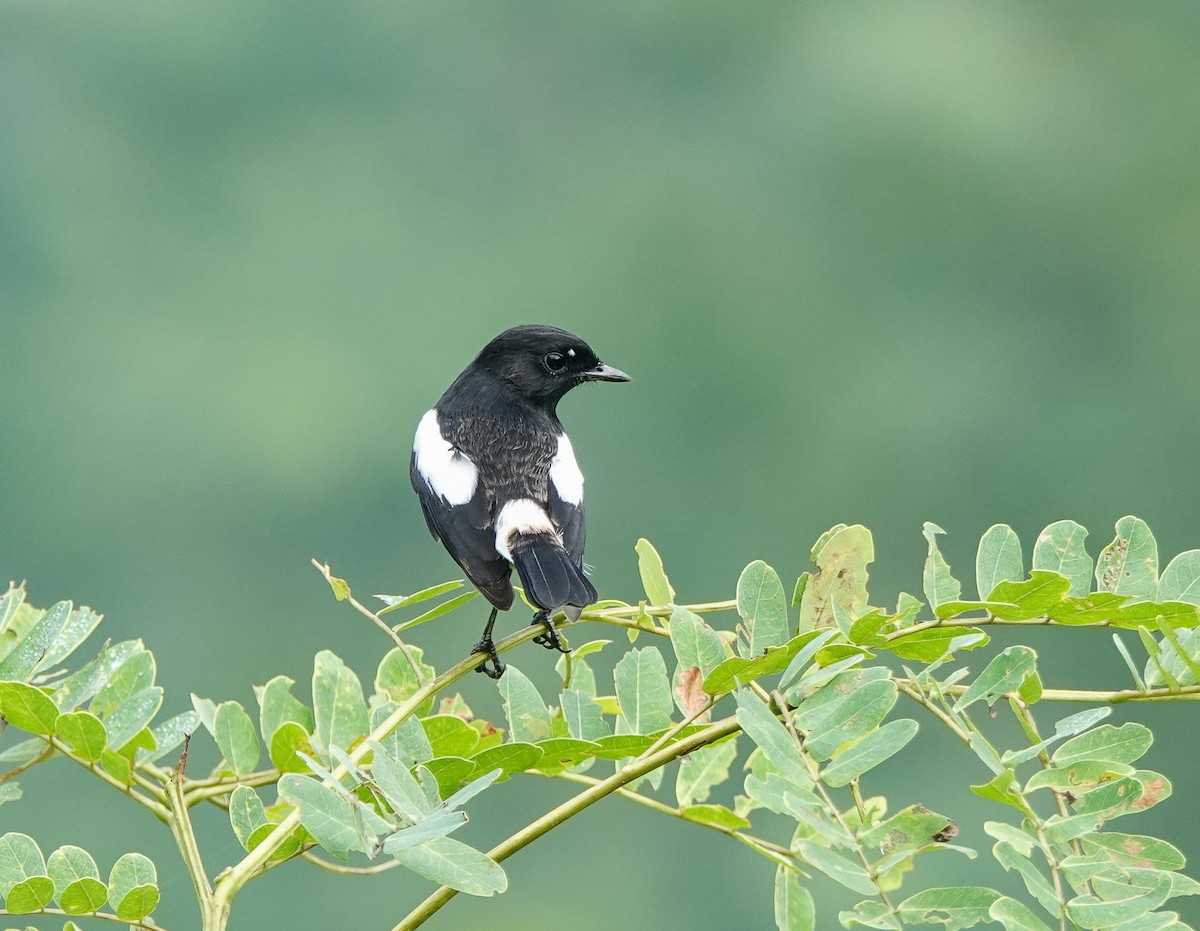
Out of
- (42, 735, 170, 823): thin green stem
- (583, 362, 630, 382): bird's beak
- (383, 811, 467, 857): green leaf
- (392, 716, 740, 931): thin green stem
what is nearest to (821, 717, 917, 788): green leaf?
(392, 716, 740, 931): thin green stem

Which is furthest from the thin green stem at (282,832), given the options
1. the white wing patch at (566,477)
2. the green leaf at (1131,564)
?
the white wing patch at (566,477)

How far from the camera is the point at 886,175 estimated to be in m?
43.2

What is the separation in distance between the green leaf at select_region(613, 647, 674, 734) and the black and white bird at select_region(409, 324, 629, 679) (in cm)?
72

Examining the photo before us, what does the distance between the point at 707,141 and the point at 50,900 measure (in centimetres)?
4549

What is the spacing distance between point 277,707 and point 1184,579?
41.3 inches

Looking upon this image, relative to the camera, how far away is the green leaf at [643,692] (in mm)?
1751

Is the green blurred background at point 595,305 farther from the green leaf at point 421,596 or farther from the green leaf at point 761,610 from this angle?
the green leaf at point 761,610

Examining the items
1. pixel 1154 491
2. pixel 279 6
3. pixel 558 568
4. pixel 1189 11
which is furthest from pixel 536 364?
pixel 1189 11

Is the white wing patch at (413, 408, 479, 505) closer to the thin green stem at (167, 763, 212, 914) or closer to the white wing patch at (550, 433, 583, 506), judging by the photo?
the white wing patch at (550, 433, 583, 506)

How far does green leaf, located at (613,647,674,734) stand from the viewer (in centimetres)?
175

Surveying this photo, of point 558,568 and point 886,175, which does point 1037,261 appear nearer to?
point 886,175

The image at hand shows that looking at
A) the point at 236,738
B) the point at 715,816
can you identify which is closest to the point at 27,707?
the point at 236,738

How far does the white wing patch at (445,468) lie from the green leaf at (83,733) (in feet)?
5.03

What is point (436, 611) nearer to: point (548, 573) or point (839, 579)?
point (839, 579)
